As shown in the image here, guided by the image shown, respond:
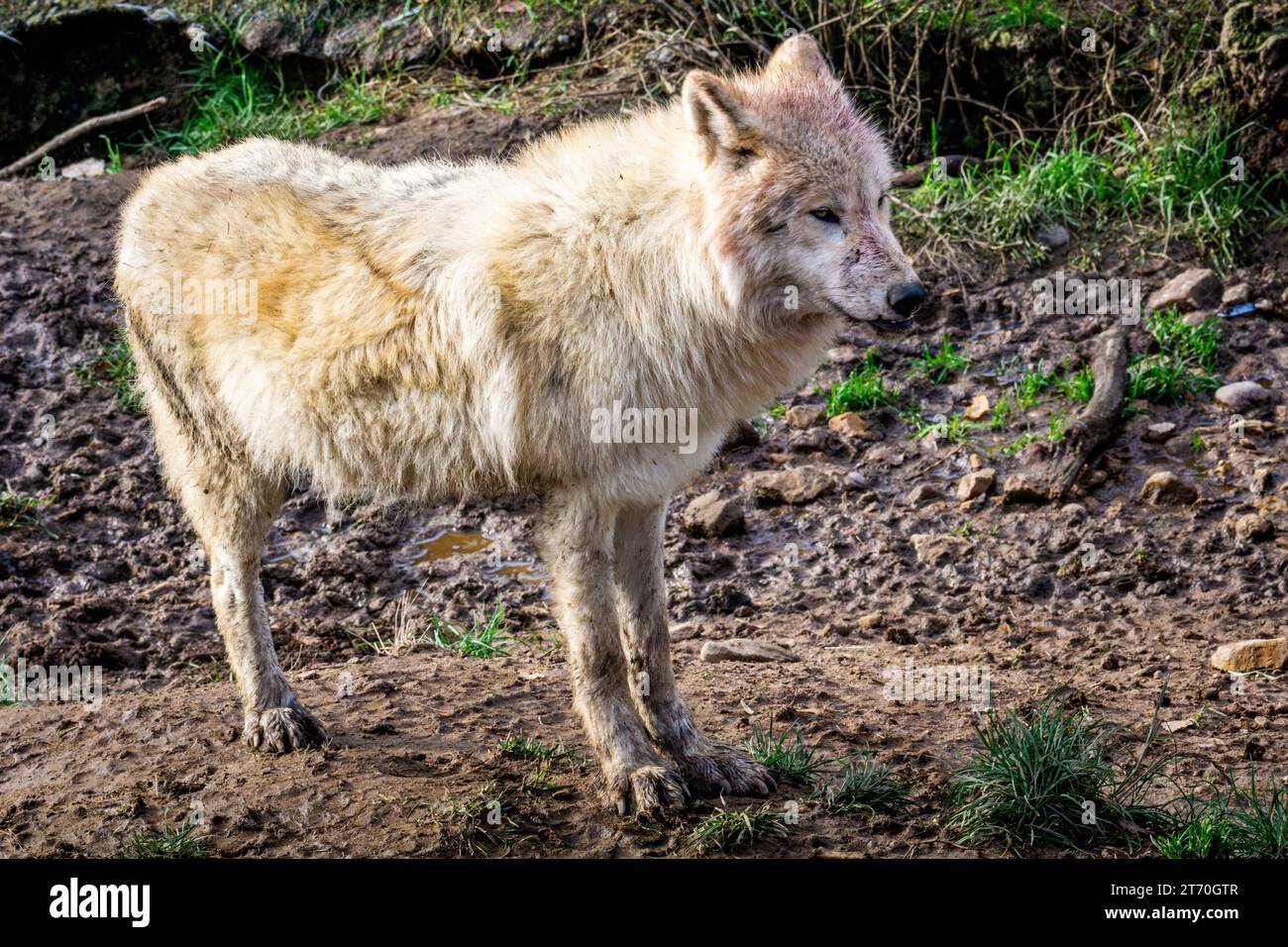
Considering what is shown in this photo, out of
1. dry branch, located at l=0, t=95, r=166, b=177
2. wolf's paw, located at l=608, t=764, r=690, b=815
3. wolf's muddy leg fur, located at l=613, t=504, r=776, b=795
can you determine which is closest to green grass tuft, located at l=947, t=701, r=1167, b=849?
wolf's muddy leg fur, located at l=613, t=504, r=776, b=795

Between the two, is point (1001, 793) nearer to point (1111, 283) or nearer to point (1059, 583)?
point (1059, 583)

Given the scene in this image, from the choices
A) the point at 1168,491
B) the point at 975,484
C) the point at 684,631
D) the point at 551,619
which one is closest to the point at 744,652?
the point at 684,631

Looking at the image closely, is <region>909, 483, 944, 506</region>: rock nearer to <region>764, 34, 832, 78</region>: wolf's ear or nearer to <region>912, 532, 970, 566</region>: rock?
<region>912, 532, 970, 566</region>: rock

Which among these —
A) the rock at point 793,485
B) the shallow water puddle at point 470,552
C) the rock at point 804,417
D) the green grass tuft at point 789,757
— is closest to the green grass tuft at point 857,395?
the rock at point 804,417

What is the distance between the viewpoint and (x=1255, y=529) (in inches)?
241

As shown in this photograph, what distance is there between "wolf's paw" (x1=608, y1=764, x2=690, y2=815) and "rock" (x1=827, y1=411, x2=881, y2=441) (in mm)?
3359

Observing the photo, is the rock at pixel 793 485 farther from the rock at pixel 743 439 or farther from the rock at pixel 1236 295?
the rock at pixel 1236 295

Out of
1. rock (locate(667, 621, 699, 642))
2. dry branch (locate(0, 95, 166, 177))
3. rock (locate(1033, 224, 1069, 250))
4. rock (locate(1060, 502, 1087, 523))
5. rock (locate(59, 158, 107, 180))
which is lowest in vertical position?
rock (locate(667, 621, 699, 642))

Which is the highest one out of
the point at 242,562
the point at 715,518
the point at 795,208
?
the point at 795,208

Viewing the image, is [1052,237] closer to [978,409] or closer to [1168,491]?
[978,409]

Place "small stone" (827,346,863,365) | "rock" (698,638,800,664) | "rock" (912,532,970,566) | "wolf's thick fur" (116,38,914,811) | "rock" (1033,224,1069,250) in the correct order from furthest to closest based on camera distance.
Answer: "rock" (1033,224,1069,250), "small stone" (827,346,863,365), "rock" (912,532,970,566), "rock" (698,638,800,664), "wolf's thick fur" (116,38,914,811)

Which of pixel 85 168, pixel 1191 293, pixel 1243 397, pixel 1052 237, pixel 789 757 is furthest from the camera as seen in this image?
pixel 85 168

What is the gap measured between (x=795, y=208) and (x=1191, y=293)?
4369 millimetres

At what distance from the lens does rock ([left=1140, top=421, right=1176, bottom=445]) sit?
269 inches
